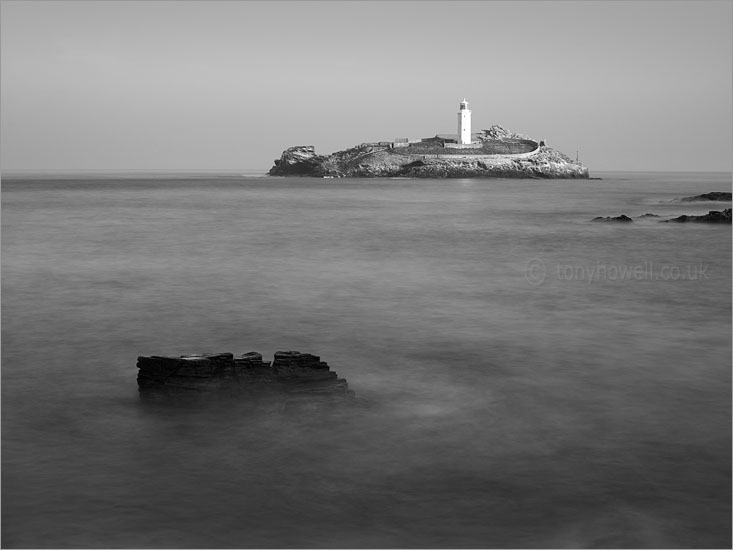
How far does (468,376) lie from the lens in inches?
448

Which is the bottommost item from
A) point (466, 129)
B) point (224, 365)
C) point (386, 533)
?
point (386, 533)

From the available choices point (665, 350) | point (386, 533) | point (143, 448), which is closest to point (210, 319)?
point (143, 448)

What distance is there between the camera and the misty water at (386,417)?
6758mm

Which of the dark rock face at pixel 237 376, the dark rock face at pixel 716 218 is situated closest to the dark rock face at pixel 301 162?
the dark rock face at pixel 716 218

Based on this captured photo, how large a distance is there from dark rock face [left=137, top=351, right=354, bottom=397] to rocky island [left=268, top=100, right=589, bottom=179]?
461 ft

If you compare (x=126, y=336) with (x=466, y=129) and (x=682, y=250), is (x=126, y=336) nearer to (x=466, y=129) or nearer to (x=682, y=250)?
(x=682, y=250)

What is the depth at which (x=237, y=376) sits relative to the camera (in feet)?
31.1

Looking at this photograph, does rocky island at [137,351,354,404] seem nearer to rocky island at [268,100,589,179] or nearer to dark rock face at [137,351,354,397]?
dark rock face at [137,351,354,397]

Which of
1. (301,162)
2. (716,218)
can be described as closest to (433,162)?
(301,162)

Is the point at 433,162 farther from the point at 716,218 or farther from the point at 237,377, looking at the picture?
the point at 237,377

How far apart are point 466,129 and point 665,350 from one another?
Answer: 482 ft

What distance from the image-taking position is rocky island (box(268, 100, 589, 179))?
149500 mm

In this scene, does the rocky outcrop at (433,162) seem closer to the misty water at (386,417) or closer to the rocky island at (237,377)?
the misty water at (386,417)

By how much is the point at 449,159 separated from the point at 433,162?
3280 mm
